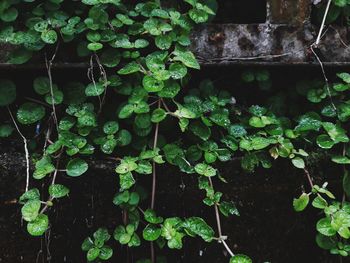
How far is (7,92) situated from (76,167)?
1.60 ft

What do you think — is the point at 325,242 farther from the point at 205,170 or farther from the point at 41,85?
the point at 41,85

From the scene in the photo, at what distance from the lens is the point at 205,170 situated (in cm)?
157

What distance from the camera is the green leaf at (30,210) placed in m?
1.42

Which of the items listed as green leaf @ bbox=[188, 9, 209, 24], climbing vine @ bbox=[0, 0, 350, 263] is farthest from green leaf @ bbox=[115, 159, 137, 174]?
green leaf @ bbox=[188, 9, 209, 24]

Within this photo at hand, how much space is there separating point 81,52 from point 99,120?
12.0 inches

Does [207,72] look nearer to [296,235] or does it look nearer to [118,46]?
[118,46]

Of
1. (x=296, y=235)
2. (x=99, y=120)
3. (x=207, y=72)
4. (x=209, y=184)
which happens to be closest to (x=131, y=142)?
(x=99, y=120)

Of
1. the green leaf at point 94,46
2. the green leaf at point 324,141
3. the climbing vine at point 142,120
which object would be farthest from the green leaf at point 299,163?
the green leaf at point 94,46

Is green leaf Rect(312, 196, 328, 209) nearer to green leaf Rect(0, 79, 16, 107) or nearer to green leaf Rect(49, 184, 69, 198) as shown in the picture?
green leaf Rect(49, 184, 69, 198)

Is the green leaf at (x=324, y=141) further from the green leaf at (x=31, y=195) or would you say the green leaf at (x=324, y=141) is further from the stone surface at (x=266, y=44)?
the green leaf at (x=31, y=195)

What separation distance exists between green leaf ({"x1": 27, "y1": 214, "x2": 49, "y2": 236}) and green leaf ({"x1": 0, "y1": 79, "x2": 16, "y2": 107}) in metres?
0.56

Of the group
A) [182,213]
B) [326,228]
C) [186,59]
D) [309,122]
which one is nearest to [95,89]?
[186,59]

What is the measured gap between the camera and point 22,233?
167 cm

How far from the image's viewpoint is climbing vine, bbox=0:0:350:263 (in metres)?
1.55
